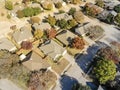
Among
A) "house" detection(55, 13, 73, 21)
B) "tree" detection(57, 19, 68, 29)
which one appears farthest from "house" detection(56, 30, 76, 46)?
"house" detection(55, 13, 73, 21)

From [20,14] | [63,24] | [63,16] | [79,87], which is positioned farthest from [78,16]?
[79,87]

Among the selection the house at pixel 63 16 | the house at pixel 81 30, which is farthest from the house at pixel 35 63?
the house at pixel 63 16

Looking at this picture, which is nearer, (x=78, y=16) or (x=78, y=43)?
(x=78, y=43)

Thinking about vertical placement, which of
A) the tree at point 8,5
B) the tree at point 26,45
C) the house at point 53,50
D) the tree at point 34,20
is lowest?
the house at point 53,50

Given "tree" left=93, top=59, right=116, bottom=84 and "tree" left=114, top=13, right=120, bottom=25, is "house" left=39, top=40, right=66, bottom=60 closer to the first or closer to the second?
"tree" left=93, top=59, right=116, bottom=84

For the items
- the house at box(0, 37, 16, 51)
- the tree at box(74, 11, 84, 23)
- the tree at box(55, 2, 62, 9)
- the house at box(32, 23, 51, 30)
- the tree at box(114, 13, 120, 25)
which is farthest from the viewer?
the tree at box(55, 2, 62, 9)

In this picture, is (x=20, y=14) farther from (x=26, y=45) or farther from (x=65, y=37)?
(x=65, y=37)

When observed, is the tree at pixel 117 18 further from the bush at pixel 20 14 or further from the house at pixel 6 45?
the house at pixel 6 45
